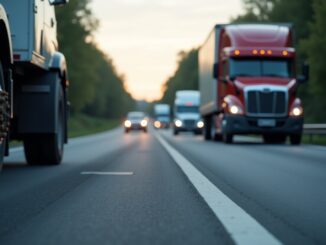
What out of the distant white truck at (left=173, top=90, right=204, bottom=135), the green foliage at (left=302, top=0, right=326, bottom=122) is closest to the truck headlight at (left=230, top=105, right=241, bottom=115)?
the distant white truck at (left=173, top=90, right=204, bottom=135)

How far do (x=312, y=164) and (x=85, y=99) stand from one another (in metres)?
57.2

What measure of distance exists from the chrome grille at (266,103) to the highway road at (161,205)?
11.8 m

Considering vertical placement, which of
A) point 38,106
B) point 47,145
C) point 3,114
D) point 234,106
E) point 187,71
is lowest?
point 47,145

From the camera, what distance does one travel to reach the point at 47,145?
12055 millimetres

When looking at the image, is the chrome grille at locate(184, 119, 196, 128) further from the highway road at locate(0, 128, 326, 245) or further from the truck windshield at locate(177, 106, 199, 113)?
the highway road at locate(0, 128, 326, 245)

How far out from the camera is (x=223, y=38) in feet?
84.6

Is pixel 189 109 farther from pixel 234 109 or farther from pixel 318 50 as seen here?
pixel 234 109

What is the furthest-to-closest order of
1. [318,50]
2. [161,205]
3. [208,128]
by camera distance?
[318,50]
[208,128]
[161,205]

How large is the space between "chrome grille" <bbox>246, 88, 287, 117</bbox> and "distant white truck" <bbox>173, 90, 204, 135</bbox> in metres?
19.1

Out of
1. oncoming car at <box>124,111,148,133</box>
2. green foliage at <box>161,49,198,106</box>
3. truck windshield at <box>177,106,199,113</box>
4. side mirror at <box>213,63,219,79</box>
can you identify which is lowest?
oncoming car at <box>124,111,148,133</box>

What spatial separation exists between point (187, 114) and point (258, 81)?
2141 cm

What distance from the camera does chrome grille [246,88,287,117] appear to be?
23.9 metres

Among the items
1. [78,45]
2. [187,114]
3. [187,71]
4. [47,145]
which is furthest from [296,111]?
[187,71]

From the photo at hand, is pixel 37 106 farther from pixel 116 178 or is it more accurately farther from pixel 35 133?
pixel 116 178
